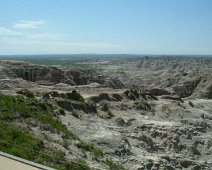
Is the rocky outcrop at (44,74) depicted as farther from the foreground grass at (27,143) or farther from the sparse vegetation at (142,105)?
the foreground grass at (27,143)

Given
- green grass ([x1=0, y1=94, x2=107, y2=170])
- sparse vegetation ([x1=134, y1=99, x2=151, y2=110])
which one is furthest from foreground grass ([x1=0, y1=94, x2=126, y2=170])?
sparse vegetation ([x1=134, y1=99, x2=151, y2=110])

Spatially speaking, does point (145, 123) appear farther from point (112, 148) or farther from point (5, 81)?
point (5, 81)

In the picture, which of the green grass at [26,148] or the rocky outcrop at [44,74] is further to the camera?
the rocky outcrop at [44,74]

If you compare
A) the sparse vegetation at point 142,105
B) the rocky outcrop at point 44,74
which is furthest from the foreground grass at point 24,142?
the rocky outcrop at point 44,74

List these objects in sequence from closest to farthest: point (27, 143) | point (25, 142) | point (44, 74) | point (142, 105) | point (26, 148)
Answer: point (26, 148) < point (27, 143) < point (25, 142) < point (142, 105) < point (44, 74)

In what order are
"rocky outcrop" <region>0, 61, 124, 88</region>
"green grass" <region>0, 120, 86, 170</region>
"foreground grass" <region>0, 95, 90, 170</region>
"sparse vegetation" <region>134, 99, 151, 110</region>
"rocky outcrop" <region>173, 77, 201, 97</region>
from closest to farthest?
"green grass" <region>0, 120, 86, 170</region> < "foreground grass" <region>0, 95, 90, 170</region> < "sparse vegetation" <region>134, 99, 151, 110</region> < "rocky outcrop" <region>0, 61, 124, 88</region> < "rocky outcrop" <region>173, 77, 201, 97</region>

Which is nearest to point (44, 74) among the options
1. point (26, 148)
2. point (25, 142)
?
point (25, 142)

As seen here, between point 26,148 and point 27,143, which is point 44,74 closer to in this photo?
point 27,143

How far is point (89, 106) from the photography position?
31.2m

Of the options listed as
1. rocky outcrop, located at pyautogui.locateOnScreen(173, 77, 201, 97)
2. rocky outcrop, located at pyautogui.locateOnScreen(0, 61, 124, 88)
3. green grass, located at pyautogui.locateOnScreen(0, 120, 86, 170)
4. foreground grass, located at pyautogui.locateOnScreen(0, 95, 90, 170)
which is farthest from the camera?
rocky outcrop, located at pyautogui.locateOnScreen(173, 77, 201, 97)

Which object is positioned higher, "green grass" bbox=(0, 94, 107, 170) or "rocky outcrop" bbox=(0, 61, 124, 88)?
"green grass" bbox=(0, 94, 107, 170)

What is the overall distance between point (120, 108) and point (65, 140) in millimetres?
17200

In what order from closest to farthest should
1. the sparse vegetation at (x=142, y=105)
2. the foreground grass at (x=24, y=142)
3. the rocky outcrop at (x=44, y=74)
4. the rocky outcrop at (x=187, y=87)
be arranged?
the foreground grass at (x=24, y=142), the sparse vegetation at (x=142, y=105), the rocky outcrop at (x=44, y=74), the rocky outcrop at (x=187, y=87)

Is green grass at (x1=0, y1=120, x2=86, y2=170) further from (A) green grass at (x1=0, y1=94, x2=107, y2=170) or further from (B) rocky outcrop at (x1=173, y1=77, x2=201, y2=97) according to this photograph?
(B) rocky outcrop at (x1=173, y1=77, x2=201, y2=97)
